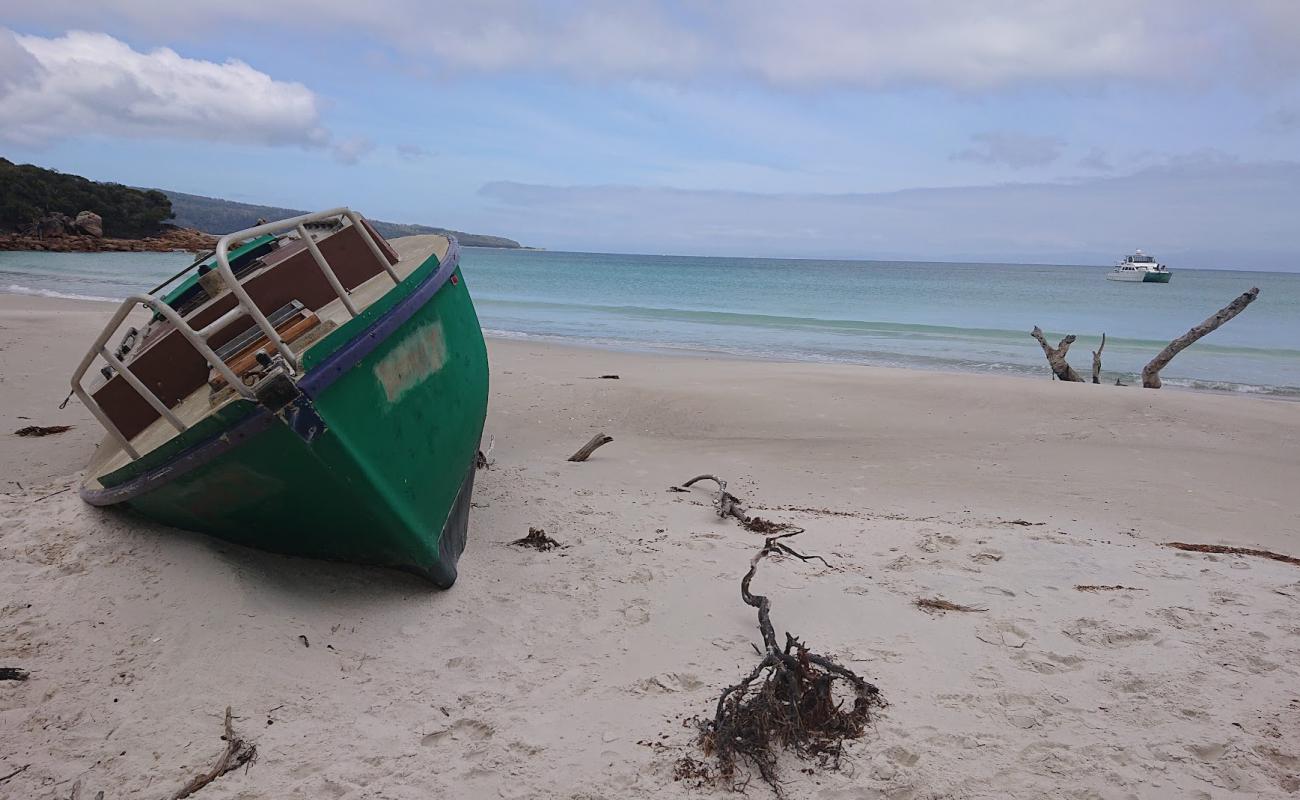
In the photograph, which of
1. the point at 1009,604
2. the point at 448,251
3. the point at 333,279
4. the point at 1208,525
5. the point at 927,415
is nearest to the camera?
the point at 333,279

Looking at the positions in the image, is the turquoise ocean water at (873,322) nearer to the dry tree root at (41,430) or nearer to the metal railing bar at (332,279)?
the dry tree root at (41,430)

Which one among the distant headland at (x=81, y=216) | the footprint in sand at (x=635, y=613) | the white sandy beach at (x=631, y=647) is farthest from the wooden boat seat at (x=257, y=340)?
the distant headland at (x=81, y=216)

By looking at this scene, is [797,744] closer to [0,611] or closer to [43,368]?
[0,611]

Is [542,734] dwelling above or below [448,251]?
below

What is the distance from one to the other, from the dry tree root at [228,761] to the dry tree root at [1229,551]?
527 centimetres

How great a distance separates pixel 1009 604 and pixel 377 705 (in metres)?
2.98

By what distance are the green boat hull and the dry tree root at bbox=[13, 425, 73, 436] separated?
12.8ft

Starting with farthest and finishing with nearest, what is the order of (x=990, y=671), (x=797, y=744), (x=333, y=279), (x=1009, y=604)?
(x=1009, y=604) < (x=333, y=279) < (x=990, y=671) < (x=797, y=744)

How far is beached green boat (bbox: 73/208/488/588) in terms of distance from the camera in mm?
3191

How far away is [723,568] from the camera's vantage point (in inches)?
172

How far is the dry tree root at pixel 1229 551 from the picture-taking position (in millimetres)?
4945

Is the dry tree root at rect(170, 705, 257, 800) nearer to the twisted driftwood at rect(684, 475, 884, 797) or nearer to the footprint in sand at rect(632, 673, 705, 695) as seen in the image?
the footprint in sand at rect(632, 673, 705, 695)

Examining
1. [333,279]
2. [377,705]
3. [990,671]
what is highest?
[333,279]

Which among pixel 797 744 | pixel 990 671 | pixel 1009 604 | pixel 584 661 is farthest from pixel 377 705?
pixel 1009 604
